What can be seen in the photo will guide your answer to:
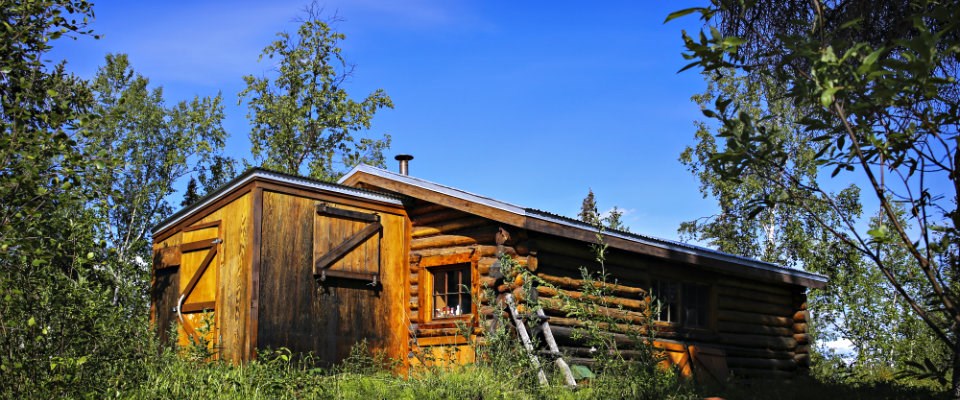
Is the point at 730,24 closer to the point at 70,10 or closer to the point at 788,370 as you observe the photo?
the point at 70,10

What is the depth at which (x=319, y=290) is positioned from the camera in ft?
41.1

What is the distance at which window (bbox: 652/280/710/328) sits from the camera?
47.3 feet

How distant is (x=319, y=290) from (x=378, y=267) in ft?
3.60

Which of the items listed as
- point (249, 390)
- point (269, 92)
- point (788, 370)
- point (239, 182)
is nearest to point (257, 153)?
point (269, 92)

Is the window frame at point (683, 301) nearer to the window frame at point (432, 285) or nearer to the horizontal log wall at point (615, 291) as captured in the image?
the horizontal log wall at point (615, 291)

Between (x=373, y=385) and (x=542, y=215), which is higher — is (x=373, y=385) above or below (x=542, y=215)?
below

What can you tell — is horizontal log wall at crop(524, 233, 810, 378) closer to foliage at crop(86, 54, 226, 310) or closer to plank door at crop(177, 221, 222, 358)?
plank door at crop(177, 221, 222, 358)

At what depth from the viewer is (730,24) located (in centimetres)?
886

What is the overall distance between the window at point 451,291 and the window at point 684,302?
3463mm

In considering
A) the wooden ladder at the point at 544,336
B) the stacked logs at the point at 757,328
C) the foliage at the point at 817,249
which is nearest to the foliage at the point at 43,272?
the wooden ladder at the point at 544,336

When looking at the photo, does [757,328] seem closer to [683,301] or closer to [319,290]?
[683,301]

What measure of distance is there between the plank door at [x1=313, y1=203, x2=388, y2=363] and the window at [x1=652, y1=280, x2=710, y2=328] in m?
4.82

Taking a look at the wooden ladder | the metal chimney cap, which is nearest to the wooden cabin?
the wooden ladder

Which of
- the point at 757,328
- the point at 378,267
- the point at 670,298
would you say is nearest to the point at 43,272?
the point at 378,267
